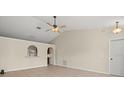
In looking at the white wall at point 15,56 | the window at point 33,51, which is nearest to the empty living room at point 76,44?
the white wall at point 15,56

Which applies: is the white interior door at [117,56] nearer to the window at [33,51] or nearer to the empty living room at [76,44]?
the empty living room at [76,44]

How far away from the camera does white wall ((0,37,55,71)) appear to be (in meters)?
3.87

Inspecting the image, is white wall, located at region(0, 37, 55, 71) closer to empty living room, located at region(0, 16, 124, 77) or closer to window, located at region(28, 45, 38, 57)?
empty living room, located at region(0, 16, 124, 77)

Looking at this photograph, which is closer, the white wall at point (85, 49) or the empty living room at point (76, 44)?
the empty living room at point (76, 44)

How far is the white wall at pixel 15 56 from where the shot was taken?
12.7ft

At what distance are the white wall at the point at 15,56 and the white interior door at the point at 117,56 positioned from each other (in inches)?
84.1

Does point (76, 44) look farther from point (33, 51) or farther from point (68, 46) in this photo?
point (33, 51)

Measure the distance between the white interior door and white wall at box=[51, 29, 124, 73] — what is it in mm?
106
